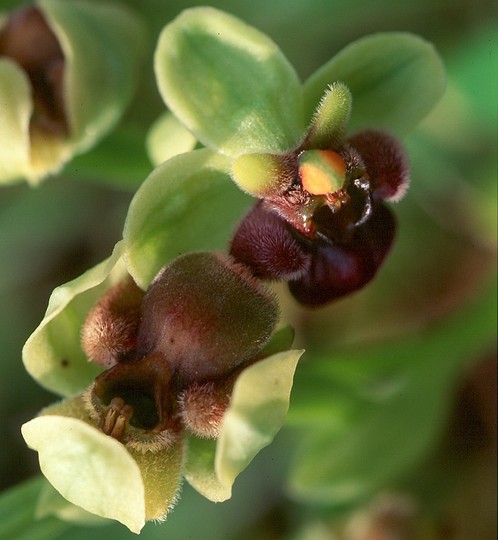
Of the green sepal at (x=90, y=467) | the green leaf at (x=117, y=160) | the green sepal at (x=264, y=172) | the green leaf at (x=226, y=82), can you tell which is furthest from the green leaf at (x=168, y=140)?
the green sepal at (x=90, y=467)

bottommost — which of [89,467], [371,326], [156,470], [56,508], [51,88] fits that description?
[371,326]

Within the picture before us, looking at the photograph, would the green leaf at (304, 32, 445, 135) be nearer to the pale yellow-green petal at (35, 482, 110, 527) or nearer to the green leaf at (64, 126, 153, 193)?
the green leaf at (64, 126, 153, 193)

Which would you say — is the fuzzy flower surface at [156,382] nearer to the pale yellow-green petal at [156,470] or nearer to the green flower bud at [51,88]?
the pale yellow-green petal at [156,470]

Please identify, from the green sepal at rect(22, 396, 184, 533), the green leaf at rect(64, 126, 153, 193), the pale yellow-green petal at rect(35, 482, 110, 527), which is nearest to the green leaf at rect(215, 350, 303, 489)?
the green sepal at rect(22, 396, 184, 533)

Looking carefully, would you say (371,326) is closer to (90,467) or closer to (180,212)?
(180,212)

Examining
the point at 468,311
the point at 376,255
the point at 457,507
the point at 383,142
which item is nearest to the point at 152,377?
the point at 376,255

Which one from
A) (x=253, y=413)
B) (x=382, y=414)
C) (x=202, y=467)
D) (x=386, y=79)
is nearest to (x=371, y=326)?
(x=382, y=414)

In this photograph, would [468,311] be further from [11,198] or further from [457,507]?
[11,198]
